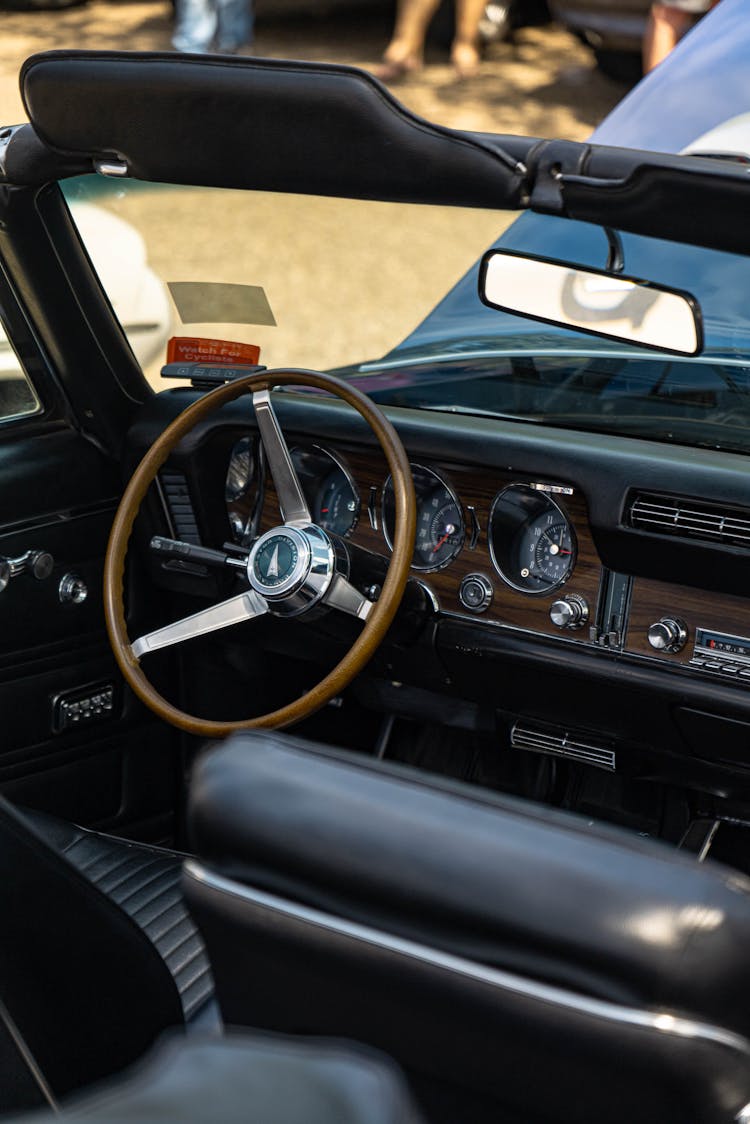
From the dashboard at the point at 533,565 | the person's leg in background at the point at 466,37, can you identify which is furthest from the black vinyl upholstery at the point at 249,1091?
the person's leg in background at the point at 466,37

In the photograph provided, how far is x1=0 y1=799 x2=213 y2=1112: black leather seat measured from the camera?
1.49 m

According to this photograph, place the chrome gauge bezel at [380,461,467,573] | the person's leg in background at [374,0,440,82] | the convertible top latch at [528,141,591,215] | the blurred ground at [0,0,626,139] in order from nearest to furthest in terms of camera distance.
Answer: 1. the convertible top latch at [528,141,591,215]
2. the chrome gauge bezel at [380,461,467,573]
3. the blurred ground at [0,0,626,139]
4. the person's leg in background at [374,0,440,82]

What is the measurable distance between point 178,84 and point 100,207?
0.90 metres

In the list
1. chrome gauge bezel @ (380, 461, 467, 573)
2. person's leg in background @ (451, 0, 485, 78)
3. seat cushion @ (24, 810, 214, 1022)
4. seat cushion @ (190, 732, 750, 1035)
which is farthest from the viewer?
person's leg in background @ (451, 0, 485, 78)

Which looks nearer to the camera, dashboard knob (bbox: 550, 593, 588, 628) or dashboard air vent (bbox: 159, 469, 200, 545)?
dashboard knob (bbox: 550, 593, 588, 628)

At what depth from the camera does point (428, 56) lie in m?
9.59

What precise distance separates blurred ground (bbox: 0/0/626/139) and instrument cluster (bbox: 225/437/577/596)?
19.4 ft

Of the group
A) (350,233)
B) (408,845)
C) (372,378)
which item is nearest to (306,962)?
(408,845)

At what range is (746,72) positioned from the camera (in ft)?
14.0

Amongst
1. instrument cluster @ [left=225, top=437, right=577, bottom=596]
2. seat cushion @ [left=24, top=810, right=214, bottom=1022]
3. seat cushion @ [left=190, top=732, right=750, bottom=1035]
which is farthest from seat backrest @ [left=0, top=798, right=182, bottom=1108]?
instrument cluster @ [left=225, top=437, right=577, bottom=596]

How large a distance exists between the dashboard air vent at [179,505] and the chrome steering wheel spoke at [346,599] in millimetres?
546

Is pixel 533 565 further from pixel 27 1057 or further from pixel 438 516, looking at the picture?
pixel 27 1057

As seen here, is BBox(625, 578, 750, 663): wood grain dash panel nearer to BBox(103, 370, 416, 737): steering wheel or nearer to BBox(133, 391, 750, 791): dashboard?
BBox(133, 391, 750, 791): dashboard

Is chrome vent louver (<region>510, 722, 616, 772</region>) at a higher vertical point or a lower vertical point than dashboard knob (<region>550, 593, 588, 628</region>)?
lower
